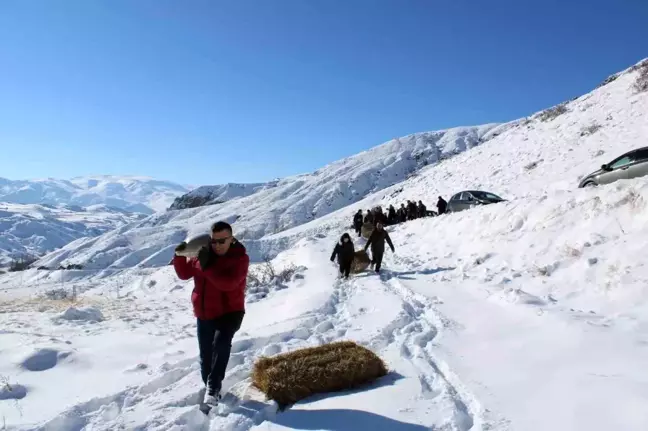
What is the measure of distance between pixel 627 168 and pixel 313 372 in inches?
446

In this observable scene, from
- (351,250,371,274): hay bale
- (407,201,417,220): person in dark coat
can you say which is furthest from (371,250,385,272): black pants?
(407,201,417,220): person in dark coat

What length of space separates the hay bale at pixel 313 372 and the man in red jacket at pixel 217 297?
0.47 meters

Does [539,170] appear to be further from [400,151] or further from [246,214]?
[400,151]

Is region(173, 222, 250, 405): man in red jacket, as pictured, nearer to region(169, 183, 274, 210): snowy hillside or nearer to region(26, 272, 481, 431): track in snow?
region(26, 272, 481, 431): track in snow

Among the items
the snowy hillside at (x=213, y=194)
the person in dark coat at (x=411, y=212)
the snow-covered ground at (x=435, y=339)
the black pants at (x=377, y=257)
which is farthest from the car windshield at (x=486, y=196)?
the snowy hillside at (x=213, y=194)

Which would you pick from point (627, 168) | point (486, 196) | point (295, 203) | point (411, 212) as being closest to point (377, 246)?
point (627, 168)

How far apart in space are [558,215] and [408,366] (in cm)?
771

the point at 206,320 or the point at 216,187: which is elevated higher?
the point at 216,187

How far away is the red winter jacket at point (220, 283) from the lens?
4.09m

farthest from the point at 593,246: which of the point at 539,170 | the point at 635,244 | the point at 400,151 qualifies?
the point at 400,151

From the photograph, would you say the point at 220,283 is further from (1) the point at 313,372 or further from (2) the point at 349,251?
(2) the point at 349,251

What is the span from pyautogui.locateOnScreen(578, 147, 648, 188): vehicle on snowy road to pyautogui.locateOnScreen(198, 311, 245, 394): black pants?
1158cm

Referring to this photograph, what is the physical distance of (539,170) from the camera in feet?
87.1

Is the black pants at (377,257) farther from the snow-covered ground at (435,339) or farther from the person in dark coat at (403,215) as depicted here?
the person in dark coat at (403,215)
